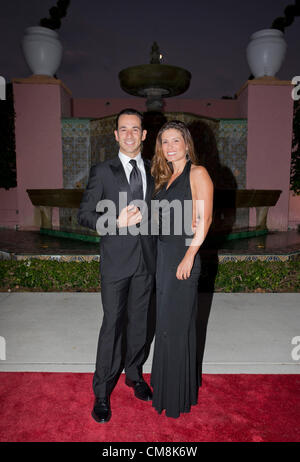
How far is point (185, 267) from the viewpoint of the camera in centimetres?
207

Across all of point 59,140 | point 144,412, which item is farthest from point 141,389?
point 59,140

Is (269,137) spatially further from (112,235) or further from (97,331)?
(112,235)

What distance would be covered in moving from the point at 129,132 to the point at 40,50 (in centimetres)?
895

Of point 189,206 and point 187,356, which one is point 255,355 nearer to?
point 187,356

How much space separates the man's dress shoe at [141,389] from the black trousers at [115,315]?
0.70 ft

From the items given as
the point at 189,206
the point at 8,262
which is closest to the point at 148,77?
the point at 8,262

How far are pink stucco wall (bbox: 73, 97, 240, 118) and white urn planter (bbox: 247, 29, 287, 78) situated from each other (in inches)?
84.4

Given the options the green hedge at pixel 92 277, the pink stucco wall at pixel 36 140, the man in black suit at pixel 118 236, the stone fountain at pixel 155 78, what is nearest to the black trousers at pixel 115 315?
the man in black suit at pixel 118 236

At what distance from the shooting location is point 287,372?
2.67 m

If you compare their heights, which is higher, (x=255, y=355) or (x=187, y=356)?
(x=187, y=356)

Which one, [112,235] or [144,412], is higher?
[112,235]

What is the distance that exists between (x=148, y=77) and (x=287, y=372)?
5865mm

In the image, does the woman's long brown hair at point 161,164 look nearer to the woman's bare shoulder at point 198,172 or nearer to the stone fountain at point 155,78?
the woman's bare shoulder at point 198,172

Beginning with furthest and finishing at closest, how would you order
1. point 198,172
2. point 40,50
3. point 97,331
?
1. point 40,50
2. point 97,331
3. point 198,172
